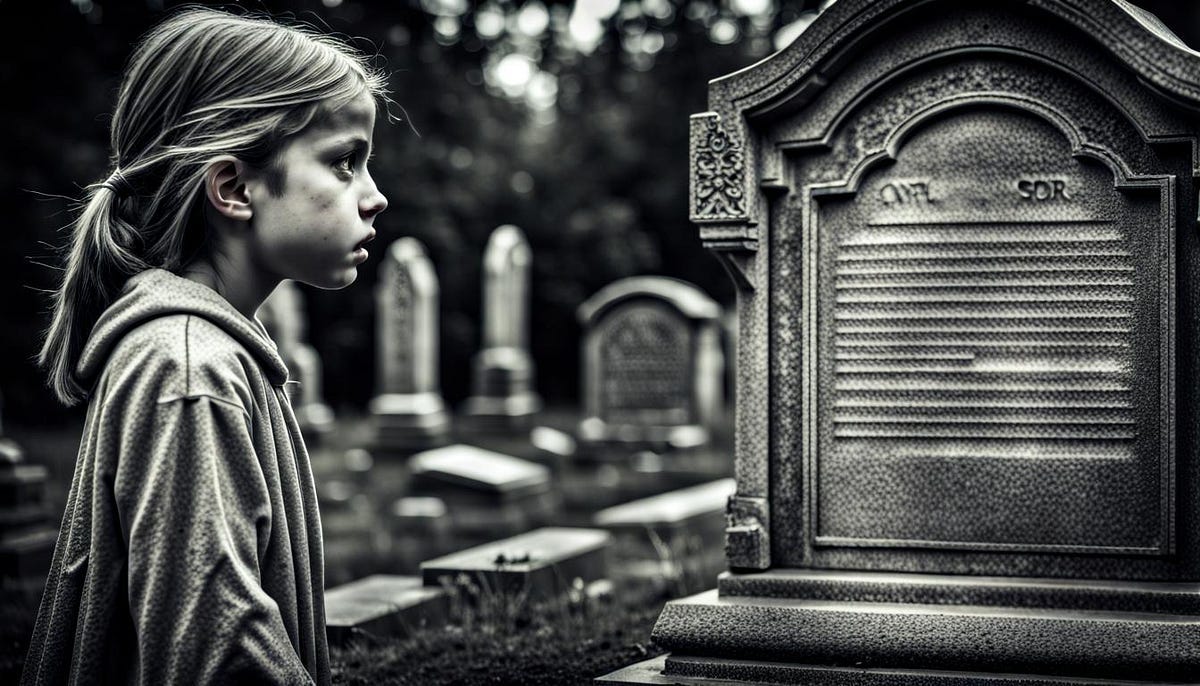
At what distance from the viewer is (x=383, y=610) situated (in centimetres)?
530

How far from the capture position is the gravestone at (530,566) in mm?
5836

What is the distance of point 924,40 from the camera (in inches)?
169

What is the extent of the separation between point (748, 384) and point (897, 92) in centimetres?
118

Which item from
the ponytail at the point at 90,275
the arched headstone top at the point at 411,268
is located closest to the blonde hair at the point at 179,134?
the ponytail at the point at 90,275

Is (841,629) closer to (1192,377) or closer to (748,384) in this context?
(748,384)

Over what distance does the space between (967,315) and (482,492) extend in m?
6.25

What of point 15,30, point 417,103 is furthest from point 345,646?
point 417,103

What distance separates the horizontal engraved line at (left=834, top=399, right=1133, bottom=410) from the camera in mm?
4148

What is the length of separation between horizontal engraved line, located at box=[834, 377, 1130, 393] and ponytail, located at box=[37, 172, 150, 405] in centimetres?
272

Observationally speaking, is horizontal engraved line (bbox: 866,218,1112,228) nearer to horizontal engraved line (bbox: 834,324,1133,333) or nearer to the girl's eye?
horizontal engraved line (bbox: 834,324,1133,333)

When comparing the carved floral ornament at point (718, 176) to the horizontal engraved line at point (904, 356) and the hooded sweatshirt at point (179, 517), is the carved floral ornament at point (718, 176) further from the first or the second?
the hooded sweatshirt at point (179, 517)

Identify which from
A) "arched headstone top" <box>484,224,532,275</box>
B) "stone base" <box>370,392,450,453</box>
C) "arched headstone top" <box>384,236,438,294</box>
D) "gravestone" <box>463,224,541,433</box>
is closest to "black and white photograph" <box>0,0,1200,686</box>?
"stone base" <box>370,392,450,453</box>

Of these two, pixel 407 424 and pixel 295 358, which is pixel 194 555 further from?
pixel 295 358

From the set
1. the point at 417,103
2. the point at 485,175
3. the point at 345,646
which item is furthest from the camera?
the point at 485,175
